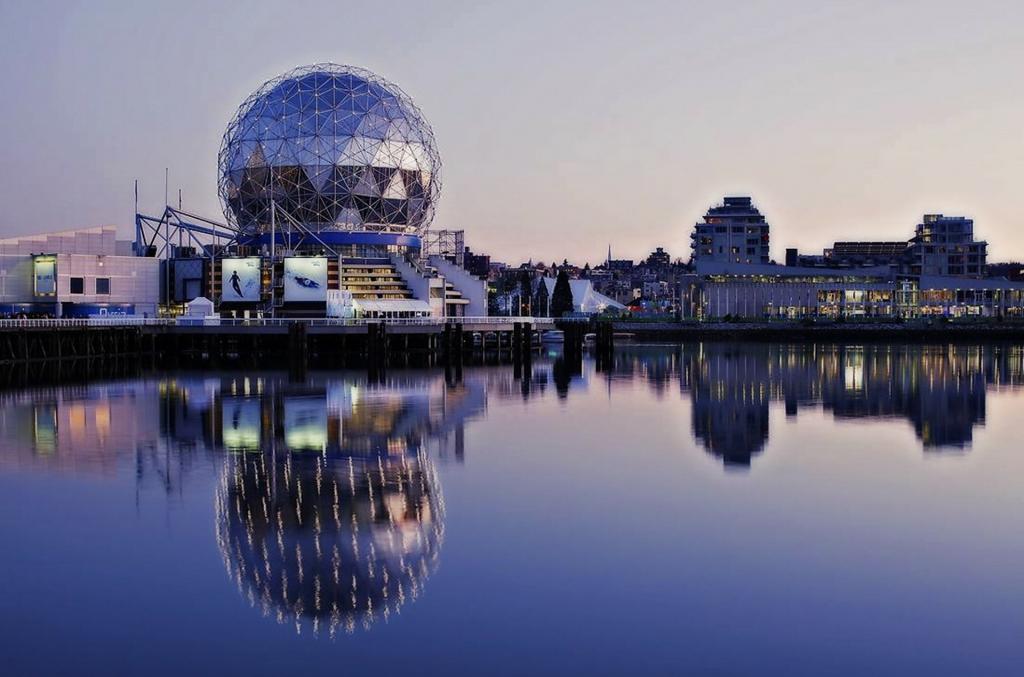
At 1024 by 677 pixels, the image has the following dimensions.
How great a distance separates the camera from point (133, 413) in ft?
113

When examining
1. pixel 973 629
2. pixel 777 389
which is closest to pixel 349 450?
pixel 973 629

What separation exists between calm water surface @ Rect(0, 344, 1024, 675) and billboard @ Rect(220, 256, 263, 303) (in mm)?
42855

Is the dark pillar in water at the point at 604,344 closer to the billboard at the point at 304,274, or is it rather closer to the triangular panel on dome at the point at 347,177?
the billboard at the point at 304,274

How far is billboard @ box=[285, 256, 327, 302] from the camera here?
75.9 meters

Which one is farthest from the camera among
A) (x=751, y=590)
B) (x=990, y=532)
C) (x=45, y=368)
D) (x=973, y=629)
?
(x=45, y=368)

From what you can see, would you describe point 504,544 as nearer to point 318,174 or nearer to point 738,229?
point 318,174

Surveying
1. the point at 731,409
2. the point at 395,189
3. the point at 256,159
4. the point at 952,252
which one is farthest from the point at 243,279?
the point at 952,252

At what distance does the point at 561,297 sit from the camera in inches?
5635

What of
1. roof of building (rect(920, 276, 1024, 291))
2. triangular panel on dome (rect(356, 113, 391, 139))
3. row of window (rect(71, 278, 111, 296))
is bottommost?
row of window (rect(71, 278, 111, 296))

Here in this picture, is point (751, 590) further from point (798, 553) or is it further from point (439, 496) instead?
point (439, 496)

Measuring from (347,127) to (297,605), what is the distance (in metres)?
76.0

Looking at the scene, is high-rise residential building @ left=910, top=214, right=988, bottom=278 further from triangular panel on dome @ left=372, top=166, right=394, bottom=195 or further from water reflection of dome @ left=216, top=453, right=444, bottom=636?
water reflection of dome @ left=216, top=453, right=444, bottom=636

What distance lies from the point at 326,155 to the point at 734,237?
359 ft

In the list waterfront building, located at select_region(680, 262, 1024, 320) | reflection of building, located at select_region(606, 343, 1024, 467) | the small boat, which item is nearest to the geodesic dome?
the small boat
